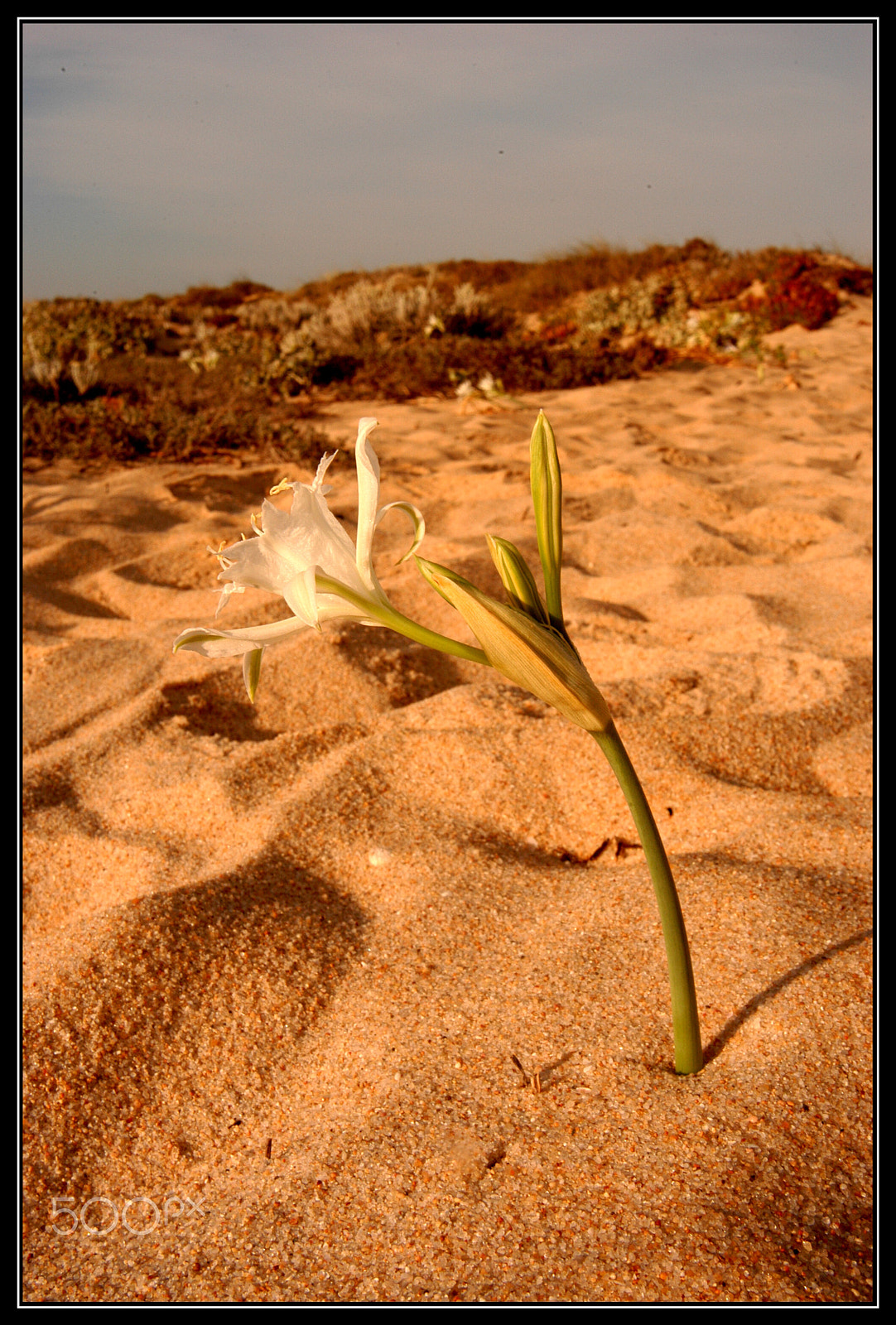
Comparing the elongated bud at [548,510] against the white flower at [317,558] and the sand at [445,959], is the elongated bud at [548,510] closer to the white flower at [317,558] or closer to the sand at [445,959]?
the white flower at [317,558]

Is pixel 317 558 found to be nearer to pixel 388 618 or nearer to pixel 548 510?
pixel 388 618

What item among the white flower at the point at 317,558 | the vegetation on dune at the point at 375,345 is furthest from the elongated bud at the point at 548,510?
the vegetation on dune at the point at 375,345

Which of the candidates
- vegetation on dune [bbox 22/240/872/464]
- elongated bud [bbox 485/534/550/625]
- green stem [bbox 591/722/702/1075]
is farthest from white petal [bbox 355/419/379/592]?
vegetation on dune [bbox 22/240/872/464]

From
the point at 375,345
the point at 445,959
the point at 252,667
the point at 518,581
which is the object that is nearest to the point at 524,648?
the point at 518,581

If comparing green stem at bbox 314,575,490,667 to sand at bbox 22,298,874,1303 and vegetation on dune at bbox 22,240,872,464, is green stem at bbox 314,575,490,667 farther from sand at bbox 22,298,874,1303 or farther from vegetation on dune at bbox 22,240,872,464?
vegetation on dune at bbox 22,240,872,464
